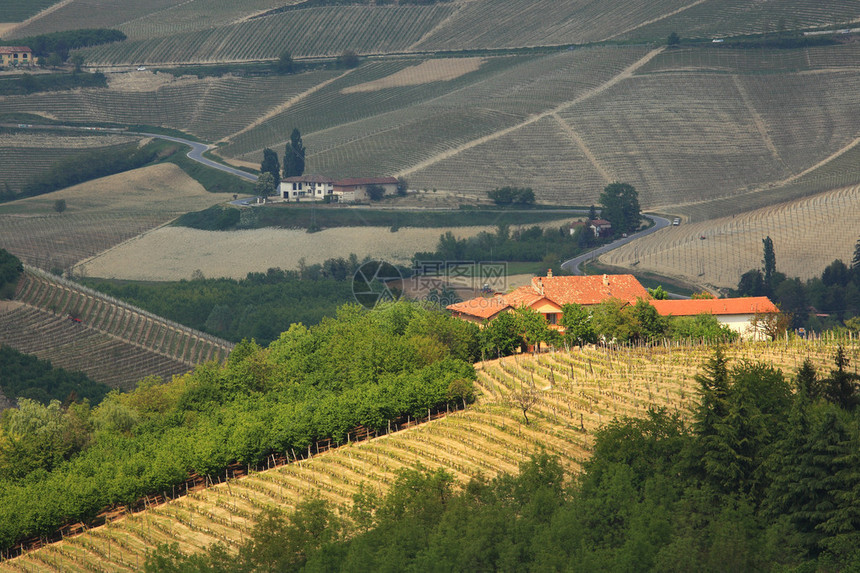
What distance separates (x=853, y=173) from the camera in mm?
153625

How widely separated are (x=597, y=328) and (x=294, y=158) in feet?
384

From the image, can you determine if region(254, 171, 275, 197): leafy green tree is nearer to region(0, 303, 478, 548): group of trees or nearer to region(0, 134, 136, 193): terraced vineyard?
region(0, 134, 136, 193): terraced vineyard

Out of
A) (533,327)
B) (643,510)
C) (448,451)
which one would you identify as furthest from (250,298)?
(643,510)

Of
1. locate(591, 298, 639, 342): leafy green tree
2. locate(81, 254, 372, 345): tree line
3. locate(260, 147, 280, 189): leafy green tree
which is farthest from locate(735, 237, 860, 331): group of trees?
locate(260, 147, 280, 189): leafy green tree

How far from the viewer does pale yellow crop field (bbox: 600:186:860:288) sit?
123m

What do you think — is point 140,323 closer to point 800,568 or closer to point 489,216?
point 489,216

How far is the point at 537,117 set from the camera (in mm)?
180000

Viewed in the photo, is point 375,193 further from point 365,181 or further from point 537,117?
point 537,117

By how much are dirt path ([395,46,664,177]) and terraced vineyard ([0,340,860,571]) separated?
398ft

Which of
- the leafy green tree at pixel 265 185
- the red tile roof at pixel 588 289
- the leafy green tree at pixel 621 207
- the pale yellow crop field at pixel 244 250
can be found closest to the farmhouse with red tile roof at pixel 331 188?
the leafy green tree at pixel 265 185

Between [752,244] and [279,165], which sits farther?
[279,165]

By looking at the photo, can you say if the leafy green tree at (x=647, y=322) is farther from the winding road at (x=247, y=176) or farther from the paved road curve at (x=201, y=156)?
the paved road curve at (x=201, y=156)

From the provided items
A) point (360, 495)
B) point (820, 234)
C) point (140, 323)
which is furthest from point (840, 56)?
point (360, 495)

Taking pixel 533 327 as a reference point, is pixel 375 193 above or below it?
above
